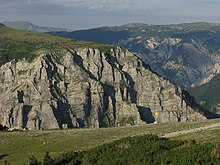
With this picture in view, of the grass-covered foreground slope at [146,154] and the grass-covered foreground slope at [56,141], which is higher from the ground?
the grass-covered foreground slope at [146,154]

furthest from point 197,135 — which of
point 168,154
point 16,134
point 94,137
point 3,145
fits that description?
point 16,134

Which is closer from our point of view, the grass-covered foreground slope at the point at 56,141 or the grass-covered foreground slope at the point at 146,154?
the grass-covered foreground slope at the point at 146,154

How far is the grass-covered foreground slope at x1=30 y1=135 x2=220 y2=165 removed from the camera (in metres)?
46.6

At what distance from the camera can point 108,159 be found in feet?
168

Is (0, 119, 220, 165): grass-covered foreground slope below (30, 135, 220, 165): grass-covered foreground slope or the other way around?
below

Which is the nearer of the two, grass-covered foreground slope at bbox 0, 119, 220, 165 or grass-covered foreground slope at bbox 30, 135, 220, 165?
grass-covered foreground slope at bbox 30, 135, 220, 165

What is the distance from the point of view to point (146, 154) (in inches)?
2007

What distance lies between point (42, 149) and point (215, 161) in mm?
34067

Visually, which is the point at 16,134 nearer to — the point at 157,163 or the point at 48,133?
the point at 48,133

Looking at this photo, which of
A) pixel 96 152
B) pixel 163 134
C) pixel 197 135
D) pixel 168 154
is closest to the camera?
pixel 168 154

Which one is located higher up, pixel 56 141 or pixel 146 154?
pixel 146 154

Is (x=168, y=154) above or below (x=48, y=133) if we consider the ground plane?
above

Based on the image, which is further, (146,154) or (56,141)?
(56,141)

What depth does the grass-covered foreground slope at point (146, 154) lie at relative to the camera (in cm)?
4656
